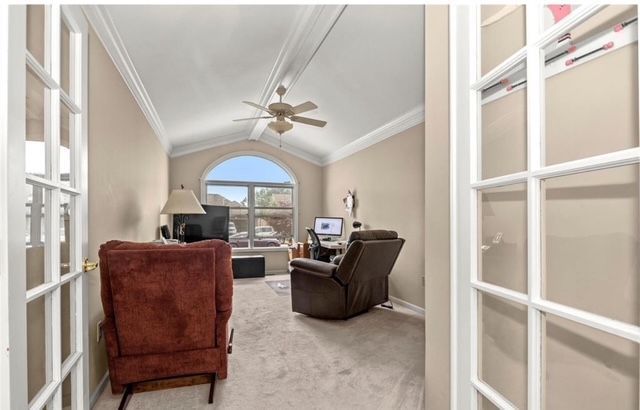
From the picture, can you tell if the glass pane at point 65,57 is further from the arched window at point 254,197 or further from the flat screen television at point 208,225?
the arched window at point 254,197

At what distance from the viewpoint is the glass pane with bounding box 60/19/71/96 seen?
3.65 feet

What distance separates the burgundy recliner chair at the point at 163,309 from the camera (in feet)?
5.80

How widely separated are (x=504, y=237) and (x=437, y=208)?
0.99ft

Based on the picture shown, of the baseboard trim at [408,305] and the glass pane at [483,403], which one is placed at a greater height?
the glass pane at [483,403]

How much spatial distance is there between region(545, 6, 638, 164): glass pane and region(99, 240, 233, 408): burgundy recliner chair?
1725 millimetres

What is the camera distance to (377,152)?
16.1 feet

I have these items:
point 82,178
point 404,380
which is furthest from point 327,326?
point 82,178

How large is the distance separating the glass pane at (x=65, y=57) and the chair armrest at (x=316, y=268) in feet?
8.67

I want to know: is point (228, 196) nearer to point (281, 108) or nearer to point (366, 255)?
point (281, 108)

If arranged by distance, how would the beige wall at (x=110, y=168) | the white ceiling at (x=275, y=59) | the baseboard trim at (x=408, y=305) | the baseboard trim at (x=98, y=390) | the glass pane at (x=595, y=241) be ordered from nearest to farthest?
the glass pane at (x=595, y=241) < the baseboard trim at (x=98, y=390) < the beige wall at (x=110, y=168) < the white ceiling at (x=275, y=59) < the baseboard trim at (x=408, y=305)

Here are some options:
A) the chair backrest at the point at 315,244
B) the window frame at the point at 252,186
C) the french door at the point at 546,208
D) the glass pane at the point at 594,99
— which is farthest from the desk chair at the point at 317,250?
the glass pane at the point at 594,99

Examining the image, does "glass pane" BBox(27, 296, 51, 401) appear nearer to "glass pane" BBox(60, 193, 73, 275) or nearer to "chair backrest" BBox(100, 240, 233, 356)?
"glass pane" BBox(60, 193, 73, 275)

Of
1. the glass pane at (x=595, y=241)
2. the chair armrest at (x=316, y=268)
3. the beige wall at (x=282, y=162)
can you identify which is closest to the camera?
the glass pane at (x=595, y=241)

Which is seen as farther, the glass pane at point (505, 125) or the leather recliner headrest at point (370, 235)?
the leather recliner headrest at point (370, 235)
